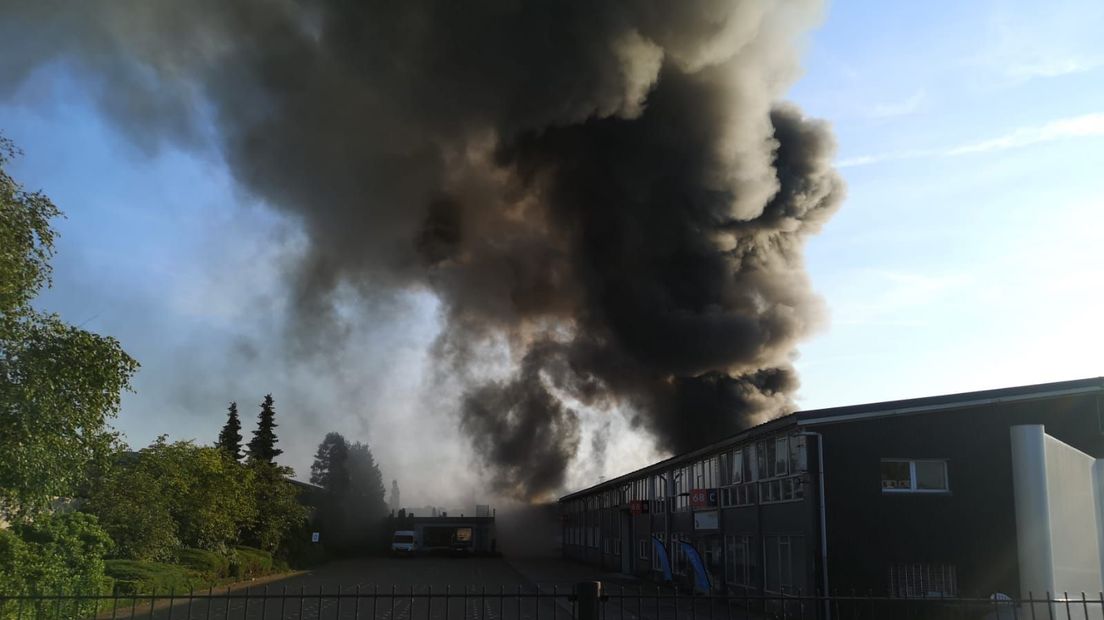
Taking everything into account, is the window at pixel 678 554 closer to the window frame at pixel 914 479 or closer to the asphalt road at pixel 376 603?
the asphalt road at pixel 376 603

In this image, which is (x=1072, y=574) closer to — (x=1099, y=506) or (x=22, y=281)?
(x=1099, y=506)

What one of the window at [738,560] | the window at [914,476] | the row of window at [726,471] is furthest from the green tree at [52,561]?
the window at [914,476]

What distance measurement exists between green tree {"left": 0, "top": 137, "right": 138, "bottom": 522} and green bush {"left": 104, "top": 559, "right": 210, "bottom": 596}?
11.3 meters

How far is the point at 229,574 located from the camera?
107ft

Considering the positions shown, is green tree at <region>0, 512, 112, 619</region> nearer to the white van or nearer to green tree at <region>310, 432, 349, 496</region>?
the white van

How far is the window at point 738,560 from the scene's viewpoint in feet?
74.7

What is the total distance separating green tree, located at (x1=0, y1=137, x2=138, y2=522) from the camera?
10148mm

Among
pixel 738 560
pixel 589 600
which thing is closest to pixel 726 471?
pixel 738 560

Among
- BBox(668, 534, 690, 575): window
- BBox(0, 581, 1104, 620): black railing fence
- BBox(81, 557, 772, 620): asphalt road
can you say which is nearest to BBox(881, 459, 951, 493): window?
BBox(0, 581, 1104, 620): black railing fence

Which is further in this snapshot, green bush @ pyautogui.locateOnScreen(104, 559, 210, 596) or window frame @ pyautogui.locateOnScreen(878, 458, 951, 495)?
green bush @ pyautogui.locateOnScreen(104, 559, 210, 596)

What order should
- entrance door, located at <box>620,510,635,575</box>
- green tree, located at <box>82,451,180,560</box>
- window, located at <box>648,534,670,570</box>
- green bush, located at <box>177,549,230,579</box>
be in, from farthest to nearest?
entrance door, located at <box>620,510,635,575</box>, window, located at <box>648,534,670,570</box>, green bush, located at <box>177,549,230,579</box>, green tree, located at <box>82,451,180,560</box>

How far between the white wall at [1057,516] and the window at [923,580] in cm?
547

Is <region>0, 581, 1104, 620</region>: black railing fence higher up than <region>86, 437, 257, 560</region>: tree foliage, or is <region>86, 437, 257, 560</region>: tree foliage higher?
<region>86, 437, 257, 560</region>: tree foliage

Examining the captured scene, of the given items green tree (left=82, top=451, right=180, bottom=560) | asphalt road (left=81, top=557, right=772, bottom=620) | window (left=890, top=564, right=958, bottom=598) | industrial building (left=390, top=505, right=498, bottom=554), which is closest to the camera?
asphalt road (left=81, top=557, right=772, bottom=620)
